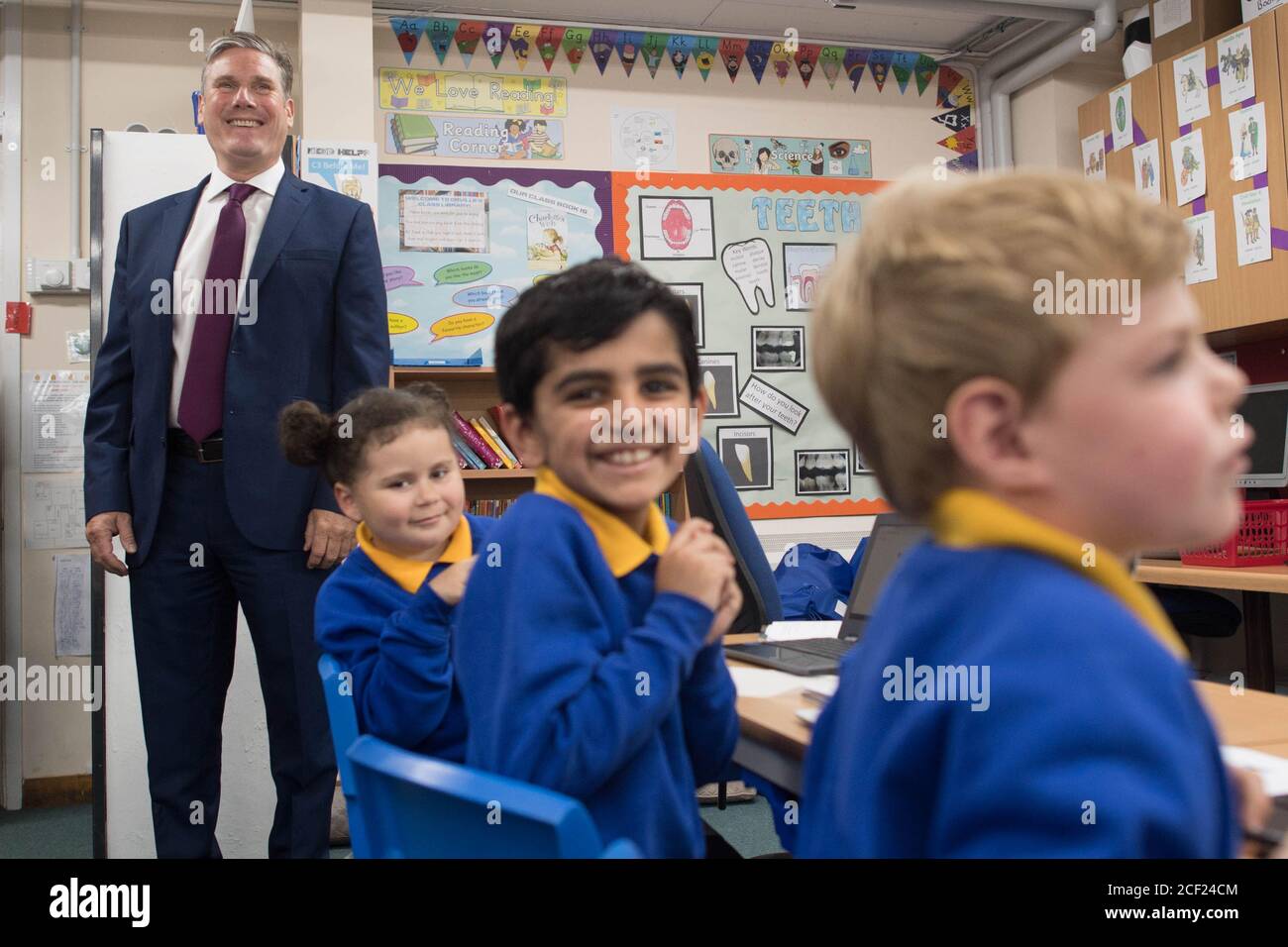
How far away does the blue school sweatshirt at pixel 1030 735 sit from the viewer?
Answer: 1.39ft

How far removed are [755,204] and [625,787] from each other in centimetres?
356

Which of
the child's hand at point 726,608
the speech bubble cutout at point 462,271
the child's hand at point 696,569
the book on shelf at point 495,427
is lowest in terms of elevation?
the child's hand at point 726,608

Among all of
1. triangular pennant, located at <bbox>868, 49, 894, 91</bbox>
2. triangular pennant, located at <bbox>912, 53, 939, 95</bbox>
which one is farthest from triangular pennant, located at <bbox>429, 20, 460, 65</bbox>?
triangular pennant, located at <bbox>912, 53, 939, 95</bbox>

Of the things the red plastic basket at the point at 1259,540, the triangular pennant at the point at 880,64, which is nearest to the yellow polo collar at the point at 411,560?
the red plastic basket at the point at 1259,540

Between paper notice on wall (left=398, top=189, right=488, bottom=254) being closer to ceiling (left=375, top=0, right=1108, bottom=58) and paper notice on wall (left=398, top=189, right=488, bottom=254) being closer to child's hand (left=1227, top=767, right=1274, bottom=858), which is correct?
ceiling (left=375, top=0, right=1108, bottom=58)

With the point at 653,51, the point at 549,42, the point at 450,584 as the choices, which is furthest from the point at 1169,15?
the point at 450,584

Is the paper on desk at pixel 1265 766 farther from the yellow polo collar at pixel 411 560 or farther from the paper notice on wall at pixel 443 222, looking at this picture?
the paper notice on wall at pixel 443 222

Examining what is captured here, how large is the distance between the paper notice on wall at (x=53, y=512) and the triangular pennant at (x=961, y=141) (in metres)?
3.69

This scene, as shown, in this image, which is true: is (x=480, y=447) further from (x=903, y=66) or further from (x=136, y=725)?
(x=903, y=66)

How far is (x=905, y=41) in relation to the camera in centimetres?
415

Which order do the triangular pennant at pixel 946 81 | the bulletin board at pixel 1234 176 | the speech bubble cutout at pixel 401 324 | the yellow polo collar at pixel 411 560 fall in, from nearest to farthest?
the yellow polo collar at pixel 411 560
the bulletin board at pixel 1234 176
the speech bubble cutout at pixel 401 324
the triangular pennant at pixel 946 81

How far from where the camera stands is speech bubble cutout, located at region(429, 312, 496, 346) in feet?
11.8
